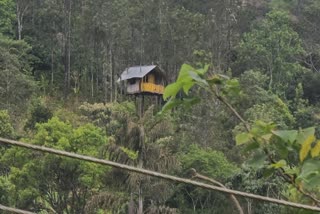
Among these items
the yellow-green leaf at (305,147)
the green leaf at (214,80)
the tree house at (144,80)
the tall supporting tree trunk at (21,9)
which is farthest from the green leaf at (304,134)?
the tall supporting tree trunk at (21,9)

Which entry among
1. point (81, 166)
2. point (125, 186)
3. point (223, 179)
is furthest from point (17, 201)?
point (223, 179)

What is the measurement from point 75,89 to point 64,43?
7.22 feet

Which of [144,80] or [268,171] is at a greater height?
[268,171]

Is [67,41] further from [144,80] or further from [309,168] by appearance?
[309,168]

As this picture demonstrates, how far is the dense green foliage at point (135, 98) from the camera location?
440 inches

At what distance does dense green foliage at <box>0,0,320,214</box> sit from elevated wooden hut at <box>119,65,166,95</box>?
0.65 m

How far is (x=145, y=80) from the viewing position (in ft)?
59.6

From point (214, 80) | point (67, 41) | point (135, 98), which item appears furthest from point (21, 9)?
point (214, 80)

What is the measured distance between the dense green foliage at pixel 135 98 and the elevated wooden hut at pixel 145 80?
0.65 metres

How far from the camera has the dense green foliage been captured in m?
11.2

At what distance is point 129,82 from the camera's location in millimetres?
18625

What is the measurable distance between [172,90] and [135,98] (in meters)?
19.2

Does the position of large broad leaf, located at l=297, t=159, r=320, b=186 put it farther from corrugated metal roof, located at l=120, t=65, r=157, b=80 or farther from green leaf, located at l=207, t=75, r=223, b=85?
corrugated metal roof, located at l=120, t=65, r=157, b=80

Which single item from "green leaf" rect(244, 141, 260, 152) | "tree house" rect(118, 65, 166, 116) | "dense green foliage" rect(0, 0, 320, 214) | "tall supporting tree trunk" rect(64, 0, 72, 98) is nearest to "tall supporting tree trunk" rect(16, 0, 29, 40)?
"dense green foliage" rect(0, 0, 320, 214)
